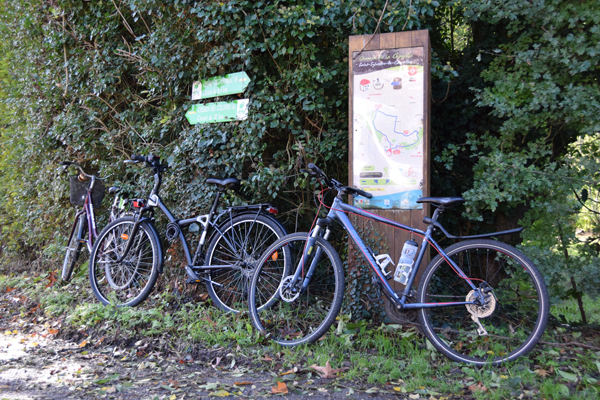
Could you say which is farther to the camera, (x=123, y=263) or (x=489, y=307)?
(x=123, y=263)

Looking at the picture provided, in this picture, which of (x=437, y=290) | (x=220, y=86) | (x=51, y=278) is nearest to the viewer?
(x=437, y=290)

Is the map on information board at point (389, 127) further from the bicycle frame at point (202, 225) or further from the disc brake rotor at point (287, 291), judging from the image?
the bicycle frame at point (202, 225)

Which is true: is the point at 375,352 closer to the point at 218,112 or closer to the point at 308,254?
the point at 308,254

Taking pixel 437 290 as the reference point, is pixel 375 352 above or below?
below

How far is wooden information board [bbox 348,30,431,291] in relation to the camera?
11.4 feet

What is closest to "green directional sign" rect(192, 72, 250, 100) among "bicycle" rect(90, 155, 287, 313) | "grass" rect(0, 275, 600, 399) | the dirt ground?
"bicycle" rect(90, 155, 287, 313)

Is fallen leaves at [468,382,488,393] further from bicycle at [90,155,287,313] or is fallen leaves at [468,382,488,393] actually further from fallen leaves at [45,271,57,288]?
fallen leaves at [45,271,57,288]

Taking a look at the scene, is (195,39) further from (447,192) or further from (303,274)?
(447,192)

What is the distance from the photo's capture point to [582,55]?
3.19m

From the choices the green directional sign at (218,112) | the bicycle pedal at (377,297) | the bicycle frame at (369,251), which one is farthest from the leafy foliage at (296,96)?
the bicycle pedal at (377,297)

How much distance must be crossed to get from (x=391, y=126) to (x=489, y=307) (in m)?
1.58

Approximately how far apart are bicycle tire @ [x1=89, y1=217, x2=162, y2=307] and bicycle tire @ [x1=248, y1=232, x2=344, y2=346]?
1.21 meters

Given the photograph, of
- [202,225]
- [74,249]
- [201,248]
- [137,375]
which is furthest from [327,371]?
[74,249]

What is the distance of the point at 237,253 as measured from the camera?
3.98 meters
